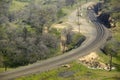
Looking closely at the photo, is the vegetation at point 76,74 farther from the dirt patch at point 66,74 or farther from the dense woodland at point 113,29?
the dense woodland at point 113,29

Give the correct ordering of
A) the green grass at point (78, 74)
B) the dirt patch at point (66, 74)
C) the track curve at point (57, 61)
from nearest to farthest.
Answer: the green grass at point (78, 74), the track curve at point (57, 61), the dirt patch at point (66, 74)

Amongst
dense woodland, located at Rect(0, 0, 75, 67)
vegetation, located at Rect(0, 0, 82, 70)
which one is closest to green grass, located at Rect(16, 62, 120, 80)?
vegetation, located at Rect(0, 0, 82, 70)

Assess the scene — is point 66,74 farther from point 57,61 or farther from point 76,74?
point 57,61

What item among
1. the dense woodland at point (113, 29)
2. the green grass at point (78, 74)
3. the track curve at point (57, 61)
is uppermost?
the dense woodland at point (113, 29)

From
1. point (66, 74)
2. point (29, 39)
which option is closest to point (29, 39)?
point (29, 39)

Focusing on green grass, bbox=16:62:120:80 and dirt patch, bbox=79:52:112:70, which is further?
dirt patch, bbox=79:52:112:70

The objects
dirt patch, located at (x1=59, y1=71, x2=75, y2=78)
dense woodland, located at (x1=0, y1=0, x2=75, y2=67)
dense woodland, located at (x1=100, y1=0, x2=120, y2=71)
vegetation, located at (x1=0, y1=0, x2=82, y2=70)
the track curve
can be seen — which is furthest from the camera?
dense woodland, located at (x1=100, y1=0, x2=120, y2=71)

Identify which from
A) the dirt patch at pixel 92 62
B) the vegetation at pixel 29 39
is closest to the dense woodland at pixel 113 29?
the dirt patch at pixel 92 62

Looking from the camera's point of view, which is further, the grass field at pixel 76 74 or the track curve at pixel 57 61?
the track curve at pixel 57 61

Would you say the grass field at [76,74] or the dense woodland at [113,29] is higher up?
the dense woodland at [113,29]

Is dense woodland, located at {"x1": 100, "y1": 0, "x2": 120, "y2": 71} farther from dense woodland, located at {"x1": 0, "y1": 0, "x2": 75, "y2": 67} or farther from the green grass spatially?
dense woodland, located at {"x1": 0, "y1": 0, "x2": 75, "y2": 67}

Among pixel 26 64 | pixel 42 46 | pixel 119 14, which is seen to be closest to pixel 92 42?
pixel 42 46
